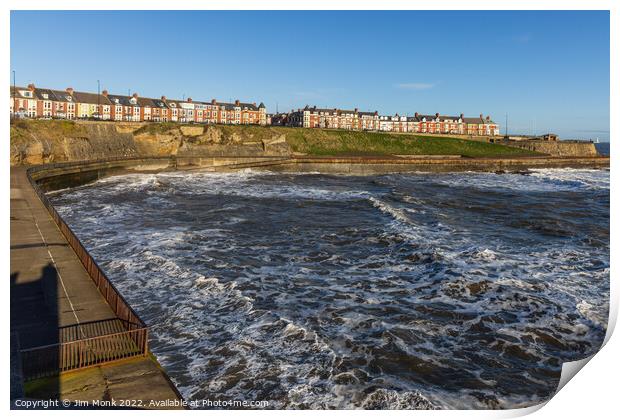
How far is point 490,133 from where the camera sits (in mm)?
164375

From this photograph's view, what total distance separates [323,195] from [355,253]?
2157 cm

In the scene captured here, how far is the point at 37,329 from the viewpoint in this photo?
1043cm

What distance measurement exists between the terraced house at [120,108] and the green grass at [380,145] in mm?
34278

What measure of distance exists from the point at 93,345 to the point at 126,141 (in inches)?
2557

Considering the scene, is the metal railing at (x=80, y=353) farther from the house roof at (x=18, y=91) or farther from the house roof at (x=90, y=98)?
the house roof at (x=90, y=98)

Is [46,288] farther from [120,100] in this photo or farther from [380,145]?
[120,100]

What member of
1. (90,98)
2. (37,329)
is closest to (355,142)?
(90,98)

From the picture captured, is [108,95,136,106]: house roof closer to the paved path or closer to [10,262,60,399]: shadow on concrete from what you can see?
the paved path

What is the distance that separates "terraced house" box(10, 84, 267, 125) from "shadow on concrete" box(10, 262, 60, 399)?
230 feet

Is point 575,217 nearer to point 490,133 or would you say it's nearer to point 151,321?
point 151,321

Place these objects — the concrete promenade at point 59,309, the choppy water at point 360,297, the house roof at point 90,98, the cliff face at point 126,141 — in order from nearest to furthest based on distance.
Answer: the concrete promenade at point 59,309, the choppy water at point 360,297, the cliff face at point 126,141, the house roof at point 90,98

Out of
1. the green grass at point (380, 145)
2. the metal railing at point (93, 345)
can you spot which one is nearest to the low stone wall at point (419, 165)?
the green grass at point (380, 145)

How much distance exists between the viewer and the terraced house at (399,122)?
505ft

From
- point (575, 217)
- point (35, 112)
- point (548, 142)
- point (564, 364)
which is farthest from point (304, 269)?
point (548, 142)
